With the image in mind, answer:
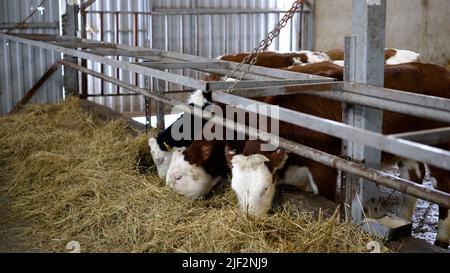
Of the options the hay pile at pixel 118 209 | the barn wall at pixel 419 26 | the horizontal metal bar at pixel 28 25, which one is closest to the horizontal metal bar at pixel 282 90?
the hay pile at pixel 118 209

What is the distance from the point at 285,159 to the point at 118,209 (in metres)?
1.36

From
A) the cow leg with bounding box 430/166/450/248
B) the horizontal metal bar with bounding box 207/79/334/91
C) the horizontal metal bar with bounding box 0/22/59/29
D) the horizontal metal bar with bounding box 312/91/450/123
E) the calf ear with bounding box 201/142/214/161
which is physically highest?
the horizontal metal bar with bounding box 0/22/59/29

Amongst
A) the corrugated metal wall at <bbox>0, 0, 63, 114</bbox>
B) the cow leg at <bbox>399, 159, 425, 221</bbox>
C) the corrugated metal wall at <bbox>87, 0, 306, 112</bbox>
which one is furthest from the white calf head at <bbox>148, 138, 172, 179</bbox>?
the corrugated metal wall at <bbox>87, 0, 306, 112</bbox>

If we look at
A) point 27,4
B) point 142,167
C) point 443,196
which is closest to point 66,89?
point 27,4

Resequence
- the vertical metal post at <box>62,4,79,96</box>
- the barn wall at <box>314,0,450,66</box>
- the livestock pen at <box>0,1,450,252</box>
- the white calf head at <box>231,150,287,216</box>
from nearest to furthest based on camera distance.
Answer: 1. the livestock pen at <box>0,1,450,252</box>
2. the white calf head at <box>231,150,287,216</box>
3. the vertical metal post at <box>62,4,79,96</box>
4. the barn wall at <box>314,0,450,66</box>

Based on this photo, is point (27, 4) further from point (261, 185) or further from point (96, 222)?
point (261, 185)

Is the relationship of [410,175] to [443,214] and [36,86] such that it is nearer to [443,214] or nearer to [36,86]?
[443,214]

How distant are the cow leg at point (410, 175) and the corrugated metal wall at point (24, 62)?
21.5 ft

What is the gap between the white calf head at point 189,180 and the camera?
4789mm

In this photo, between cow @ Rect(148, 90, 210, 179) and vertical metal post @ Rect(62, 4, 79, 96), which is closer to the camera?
cow @ Rect(148, 90, 210, 179)

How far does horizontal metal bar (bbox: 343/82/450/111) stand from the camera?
10.6ft

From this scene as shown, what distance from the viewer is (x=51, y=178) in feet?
17.4

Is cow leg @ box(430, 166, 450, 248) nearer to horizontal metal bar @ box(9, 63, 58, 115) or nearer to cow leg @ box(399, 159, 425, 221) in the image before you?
cow leg @ box(399, 159, 425, 221)
